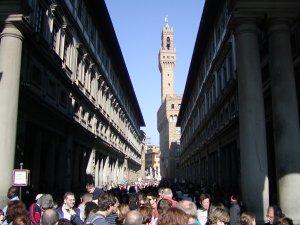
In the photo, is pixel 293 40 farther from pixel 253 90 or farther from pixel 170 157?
pixel 170 157

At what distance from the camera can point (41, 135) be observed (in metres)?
23.5

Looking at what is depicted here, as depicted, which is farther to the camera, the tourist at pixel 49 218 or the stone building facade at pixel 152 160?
the stone building facade at pixel 152 160

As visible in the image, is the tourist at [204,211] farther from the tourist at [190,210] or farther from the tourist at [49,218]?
the tourist at [49,218]

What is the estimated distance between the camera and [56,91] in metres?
25.5

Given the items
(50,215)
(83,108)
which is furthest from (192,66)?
(50,215)

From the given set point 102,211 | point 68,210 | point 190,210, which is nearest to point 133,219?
point 190,210

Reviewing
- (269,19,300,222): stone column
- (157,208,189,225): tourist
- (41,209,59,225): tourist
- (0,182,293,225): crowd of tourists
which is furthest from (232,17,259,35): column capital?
(157,208,189,225): tourist

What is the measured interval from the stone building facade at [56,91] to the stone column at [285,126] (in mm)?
9617

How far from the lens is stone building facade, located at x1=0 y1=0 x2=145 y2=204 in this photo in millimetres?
15578

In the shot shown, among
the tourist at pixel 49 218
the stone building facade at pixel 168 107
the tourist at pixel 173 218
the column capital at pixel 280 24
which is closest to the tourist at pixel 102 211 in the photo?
the tourist at pixel 49 218

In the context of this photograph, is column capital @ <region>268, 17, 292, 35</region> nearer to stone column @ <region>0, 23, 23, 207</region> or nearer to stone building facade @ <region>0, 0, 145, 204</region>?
stone building facade @ <region>0, 0, 145, 204</region>

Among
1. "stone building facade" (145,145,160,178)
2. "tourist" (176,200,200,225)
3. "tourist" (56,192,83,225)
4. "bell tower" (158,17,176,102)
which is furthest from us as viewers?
"stone building facade" (145,145,160,178)

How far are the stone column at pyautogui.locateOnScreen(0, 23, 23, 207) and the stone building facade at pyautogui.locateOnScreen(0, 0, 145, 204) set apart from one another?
0.11 feet

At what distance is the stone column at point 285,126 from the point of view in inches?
547
